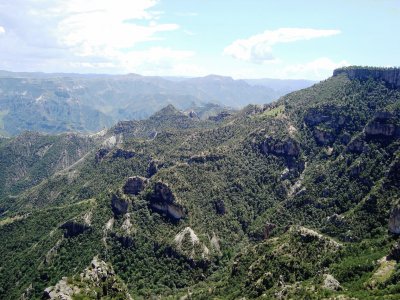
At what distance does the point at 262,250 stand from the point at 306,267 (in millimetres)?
27944

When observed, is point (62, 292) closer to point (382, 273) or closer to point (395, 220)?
point (382, 273)

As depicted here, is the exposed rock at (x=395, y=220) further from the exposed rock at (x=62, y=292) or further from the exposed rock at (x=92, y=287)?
the exposed rock at (x=62, y=292)

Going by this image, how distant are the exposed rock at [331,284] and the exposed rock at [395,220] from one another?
34782mm

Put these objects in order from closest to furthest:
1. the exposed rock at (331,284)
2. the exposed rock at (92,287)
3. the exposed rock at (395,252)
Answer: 1. the exposed rock at (92,287)
2. the exposed rock at (331,284)
3. the exposed rock at (395,252)

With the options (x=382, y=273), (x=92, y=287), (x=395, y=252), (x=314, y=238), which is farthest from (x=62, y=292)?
(x=395, y=252)

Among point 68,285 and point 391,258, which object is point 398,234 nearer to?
point 391,258

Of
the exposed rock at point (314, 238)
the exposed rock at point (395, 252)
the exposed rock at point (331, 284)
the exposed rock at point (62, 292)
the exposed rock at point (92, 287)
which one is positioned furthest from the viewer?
the exposed rock at point (314, 238)

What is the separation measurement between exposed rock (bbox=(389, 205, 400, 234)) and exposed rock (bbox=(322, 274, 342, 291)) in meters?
34.8

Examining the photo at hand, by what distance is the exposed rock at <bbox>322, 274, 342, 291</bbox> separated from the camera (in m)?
148

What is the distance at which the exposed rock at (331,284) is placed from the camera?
148 metres

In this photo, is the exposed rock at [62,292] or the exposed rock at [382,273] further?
the exposed rock at [382,273]

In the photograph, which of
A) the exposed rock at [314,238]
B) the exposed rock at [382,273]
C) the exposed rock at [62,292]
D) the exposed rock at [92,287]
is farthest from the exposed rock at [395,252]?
the exposed rock at [62,292]

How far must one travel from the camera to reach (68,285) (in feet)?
467

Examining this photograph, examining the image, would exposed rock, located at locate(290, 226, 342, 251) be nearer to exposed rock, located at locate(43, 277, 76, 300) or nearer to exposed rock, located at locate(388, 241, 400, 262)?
exposed rock, located at locate(388, 241, 400, 262)
